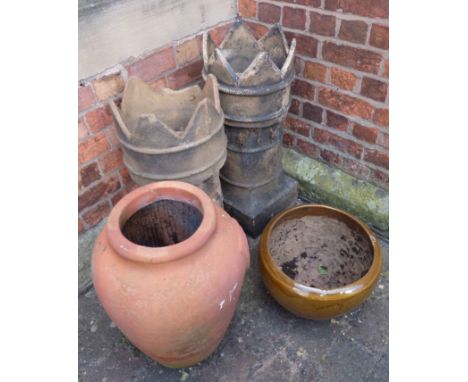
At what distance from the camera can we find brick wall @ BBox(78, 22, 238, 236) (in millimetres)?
1677

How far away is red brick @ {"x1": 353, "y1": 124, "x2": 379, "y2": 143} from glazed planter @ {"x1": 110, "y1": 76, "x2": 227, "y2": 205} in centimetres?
74

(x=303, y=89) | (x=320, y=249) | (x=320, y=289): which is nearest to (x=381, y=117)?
(x=303, y=89)

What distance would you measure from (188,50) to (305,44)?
1.92 feet

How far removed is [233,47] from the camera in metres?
1.95

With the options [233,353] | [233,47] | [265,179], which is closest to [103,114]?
[233,47]

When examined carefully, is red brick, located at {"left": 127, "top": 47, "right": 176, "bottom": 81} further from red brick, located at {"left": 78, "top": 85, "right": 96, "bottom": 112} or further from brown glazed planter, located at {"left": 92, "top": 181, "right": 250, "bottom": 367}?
brown glazed planter, located at {"left": 92, "top": 181, "right": 250, "bottom": 367}

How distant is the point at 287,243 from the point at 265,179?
362mm

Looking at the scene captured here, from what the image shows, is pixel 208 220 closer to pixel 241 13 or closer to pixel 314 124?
pixel 314 124

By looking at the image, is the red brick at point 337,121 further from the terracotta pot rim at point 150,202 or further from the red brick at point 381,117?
the terracotta pot rim at point 150,202

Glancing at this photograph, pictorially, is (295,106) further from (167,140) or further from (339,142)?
(167,140)

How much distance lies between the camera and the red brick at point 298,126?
2.23 metres

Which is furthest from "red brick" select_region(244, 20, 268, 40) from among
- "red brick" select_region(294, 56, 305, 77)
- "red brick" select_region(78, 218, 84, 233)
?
"red brick" select_region(78, 218, 84, 233)

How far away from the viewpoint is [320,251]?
78.2 inches

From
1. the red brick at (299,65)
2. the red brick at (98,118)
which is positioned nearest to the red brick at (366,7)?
the red brick at (299,65)
